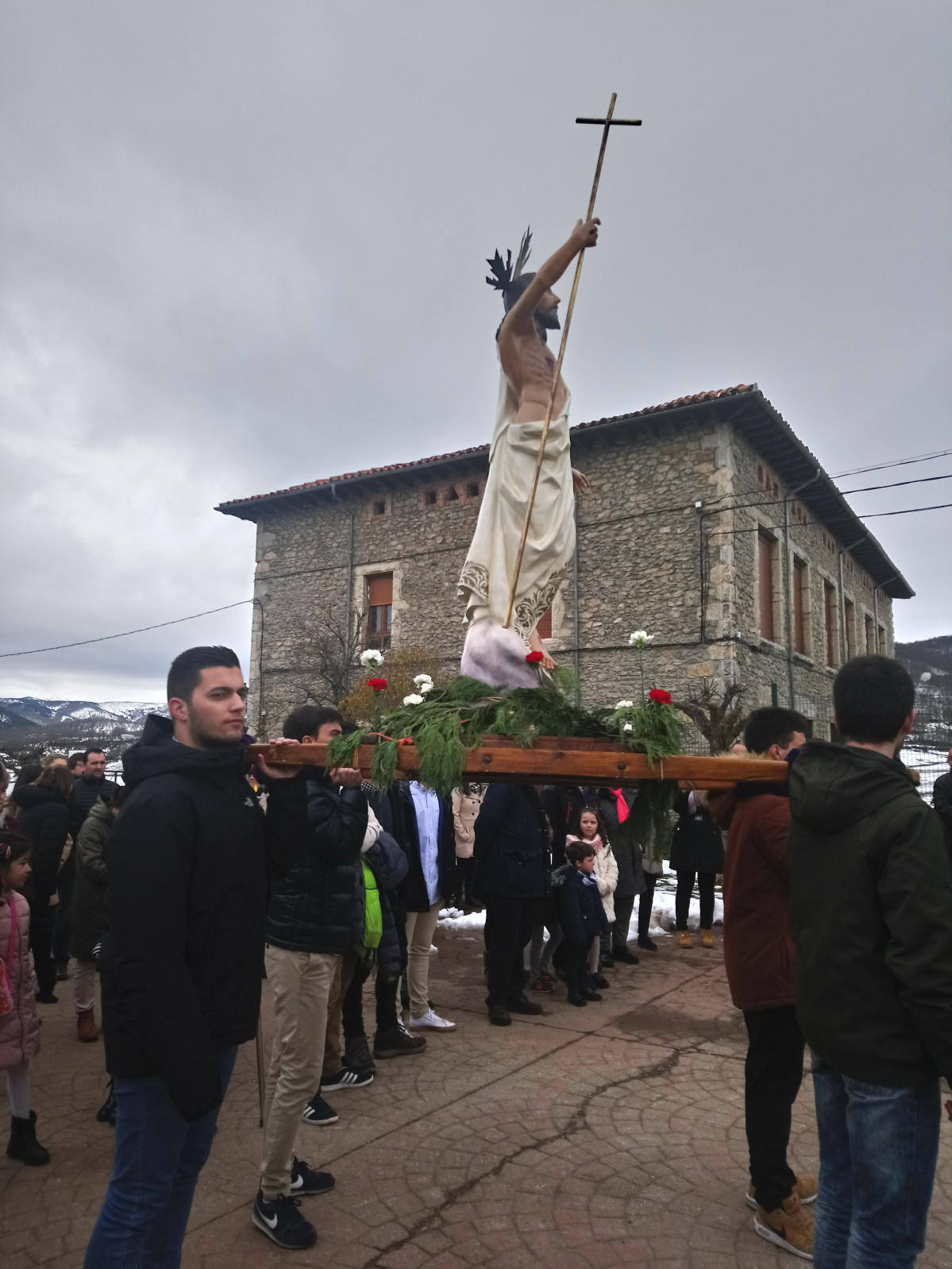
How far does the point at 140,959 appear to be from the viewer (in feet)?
6.74

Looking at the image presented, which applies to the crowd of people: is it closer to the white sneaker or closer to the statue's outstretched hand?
the white sneaker

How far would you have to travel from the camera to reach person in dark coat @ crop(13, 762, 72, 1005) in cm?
617

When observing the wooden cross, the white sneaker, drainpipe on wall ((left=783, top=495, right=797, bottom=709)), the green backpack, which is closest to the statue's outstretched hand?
the wooden cross

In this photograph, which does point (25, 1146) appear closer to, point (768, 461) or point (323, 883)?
point (323, 883)

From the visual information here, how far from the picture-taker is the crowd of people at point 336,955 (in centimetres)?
206

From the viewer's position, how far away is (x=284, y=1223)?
3.02 metres

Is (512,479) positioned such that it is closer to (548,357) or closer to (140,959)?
(548,357)

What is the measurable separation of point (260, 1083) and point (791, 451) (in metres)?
17.8

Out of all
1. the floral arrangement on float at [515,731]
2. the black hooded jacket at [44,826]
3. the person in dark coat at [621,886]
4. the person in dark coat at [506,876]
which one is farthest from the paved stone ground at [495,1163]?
the person in dark coat at [621,886]

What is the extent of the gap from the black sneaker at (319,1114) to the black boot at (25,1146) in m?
1.18

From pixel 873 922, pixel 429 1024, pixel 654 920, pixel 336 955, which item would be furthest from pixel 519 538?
pixel 654 920

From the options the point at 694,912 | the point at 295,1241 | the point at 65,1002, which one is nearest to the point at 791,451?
the point at 694,912

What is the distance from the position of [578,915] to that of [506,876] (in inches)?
37.7

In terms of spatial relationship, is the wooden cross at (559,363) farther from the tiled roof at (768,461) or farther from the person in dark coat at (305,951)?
the tiled roof at (768,461)
